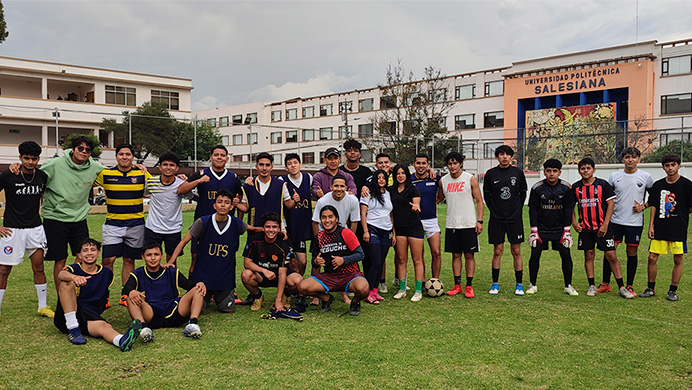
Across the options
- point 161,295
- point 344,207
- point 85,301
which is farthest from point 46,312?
point 344,207

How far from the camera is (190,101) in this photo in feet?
141

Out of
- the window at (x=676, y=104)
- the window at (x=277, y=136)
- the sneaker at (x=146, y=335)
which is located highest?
the window at (x=676, y=104)

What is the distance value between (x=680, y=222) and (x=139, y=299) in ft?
21.7

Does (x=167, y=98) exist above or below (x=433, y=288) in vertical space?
above

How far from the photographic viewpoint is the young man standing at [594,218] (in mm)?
6727

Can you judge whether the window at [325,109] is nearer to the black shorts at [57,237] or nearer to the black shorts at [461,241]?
the black shorts at [461,241]

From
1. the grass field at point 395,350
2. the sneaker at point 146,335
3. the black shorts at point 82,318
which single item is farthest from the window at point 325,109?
the sneaker at point 146,335

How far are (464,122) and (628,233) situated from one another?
3889 centimetres

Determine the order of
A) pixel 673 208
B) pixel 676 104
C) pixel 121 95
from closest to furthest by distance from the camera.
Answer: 1. pixel 673 208
2. pixel 676 104
3. pixel 121 95

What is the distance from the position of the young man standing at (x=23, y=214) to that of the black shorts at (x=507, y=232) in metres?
5.53

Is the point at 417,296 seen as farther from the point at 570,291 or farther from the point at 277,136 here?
the point at 277,136

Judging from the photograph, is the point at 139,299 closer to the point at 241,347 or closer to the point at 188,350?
the point at 188,350

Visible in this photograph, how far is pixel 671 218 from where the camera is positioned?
6.55 metres

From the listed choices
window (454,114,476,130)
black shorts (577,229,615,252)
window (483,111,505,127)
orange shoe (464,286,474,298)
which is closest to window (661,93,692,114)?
window (483,111,505,127)
